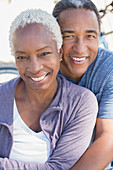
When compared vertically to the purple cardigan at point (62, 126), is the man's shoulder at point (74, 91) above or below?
above

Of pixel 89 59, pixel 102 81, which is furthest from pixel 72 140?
pixel 89 59

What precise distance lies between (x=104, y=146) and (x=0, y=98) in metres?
0.78

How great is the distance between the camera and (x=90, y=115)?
1.70 metres

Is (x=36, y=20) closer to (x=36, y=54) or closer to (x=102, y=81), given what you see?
(x=36, y=54)

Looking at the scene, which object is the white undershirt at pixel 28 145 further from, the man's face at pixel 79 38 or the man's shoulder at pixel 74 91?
the man's face at pixel 79 38

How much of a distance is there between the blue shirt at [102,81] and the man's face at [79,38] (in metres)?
0.06

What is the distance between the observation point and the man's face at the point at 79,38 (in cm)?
184

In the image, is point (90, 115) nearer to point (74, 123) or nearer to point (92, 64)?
point (74, 123)

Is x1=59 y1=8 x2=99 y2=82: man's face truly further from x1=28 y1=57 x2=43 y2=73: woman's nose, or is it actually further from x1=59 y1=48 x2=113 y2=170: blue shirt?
A: x1=28 y1=57 x2=43 y2=73: woman's nose

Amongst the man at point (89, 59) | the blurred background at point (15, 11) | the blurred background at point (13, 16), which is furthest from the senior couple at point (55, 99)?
the blurred background at point (15, 11)

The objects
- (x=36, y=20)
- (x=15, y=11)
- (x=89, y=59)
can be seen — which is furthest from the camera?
(x=15, y=11)

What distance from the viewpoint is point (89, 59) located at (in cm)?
200

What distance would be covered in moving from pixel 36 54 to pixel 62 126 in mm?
504

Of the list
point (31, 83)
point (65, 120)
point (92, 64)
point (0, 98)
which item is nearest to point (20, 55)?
point (31, 83)
